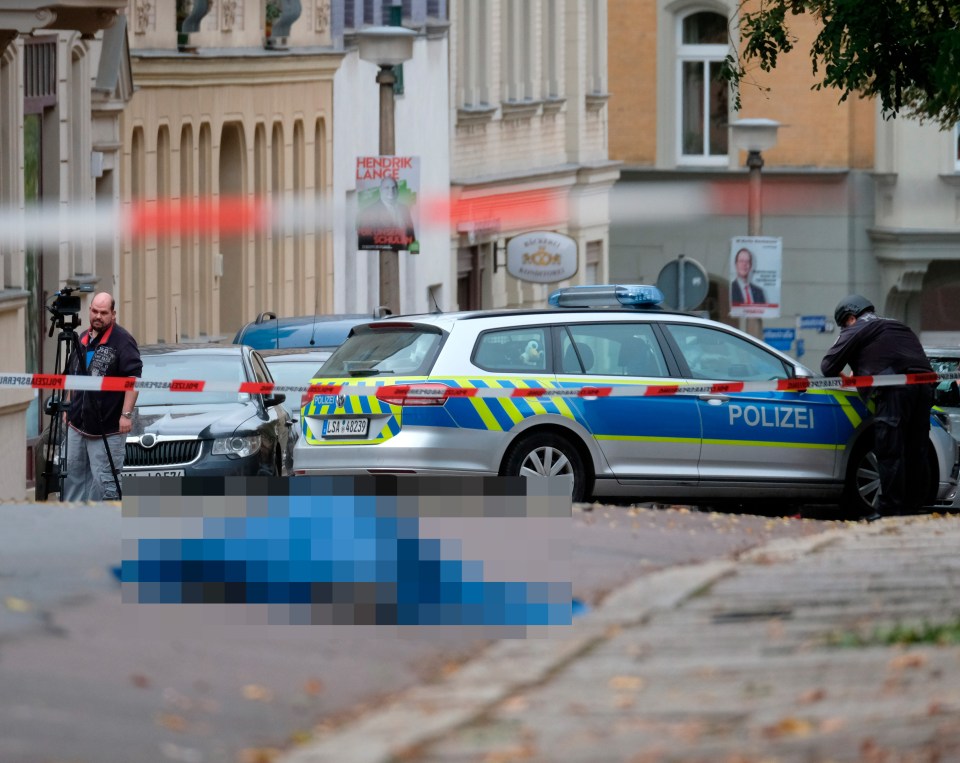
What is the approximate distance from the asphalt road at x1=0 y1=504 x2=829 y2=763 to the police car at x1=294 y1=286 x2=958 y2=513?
13.9 feet

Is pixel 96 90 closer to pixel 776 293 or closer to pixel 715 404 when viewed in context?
pixel 776 293

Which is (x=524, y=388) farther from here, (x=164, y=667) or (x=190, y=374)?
(x=164, y=667)

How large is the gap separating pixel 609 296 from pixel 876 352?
11.3 feet

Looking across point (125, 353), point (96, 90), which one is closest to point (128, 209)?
point (96, 90)

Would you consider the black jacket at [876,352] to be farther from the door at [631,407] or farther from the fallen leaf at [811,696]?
the fallen leaf at [811,696]

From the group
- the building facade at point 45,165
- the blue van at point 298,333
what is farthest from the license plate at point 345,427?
the blue van at point 298,333

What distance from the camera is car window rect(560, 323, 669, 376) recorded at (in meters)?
16.6

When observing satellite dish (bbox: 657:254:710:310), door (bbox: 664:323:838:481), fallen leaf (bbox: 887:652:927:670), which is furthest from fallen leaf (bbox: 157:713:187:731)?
satellite dish (bbox: 657:254:710:310)

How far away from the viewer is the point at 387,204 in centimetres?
2633

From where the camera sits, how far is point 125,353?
1681 cm

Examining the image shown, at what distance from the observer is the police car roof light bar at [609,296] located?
19859 millimetres

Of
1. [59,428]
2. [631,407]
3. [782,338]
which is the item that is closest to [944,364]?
[631,407]

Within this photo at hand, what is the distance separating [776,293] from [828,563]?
22.2 metres

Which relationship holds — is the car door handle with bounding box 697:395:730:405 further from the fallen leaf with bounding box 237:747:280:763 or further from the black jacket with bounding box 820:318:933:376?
the fallen leaf with bounding box 237:747:280:763
